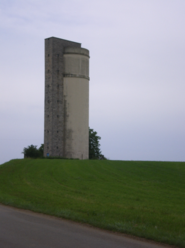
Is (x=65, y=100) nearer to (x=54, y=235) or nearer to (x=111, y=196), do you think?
(x=111, y=196)

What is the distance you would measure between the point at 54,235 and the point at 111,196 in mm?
8826

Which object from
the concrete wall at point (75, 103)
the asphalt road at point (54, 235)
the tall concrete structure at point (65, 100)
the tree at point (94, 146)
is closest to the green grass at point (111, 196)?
the asphalt road at point (54, 235)

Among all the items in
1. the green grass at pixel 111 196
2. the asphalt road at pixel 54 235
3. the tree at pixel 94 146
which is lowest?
the asphalt road at pixel 54 235

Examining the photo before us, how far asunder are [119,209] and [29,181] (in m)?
12.0

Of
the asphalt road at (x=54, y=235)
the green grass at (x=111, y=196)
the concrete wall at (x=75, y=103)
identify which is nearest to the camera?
the asphalt road at (x=54, y=235)

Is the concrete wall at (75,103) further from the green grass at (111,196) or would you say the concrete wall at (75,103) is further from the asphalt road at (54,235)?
the asphalt road at (54,235)

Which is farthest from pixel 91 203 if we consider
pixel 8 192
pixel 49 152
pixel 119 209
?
pixel 49 152

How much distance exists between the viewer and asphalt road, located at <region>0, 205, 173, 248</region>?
8945 millimetres

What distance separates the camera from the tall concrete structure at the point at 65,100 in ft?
200

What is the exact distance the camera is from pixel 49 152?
60.5m

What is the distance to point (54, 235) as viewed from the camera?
9.88 metres

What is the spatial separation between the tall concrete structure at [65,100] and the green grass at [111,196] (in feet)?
88.8

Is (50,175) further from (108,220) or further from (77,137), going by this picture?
(77,137)

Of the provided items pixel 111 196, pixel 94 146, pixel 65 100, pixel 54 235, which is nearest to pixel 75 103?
pixel 65 100
